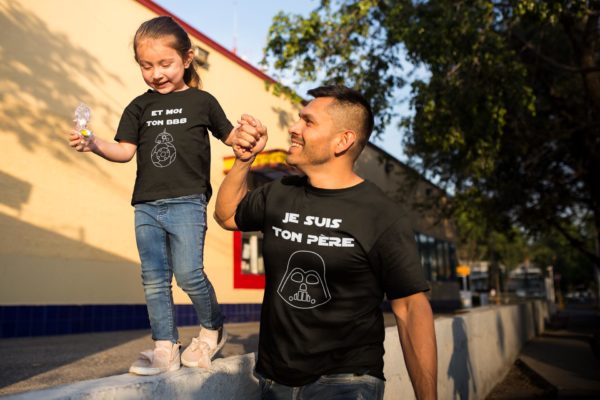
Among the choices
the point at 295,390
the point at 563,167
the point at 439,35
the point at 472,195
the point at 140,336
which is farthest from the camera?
the point at 563,167

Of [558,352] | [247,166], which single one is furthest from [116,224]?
[558,352]

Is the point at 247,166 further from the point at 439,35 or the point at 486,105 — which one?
the point at 486,105

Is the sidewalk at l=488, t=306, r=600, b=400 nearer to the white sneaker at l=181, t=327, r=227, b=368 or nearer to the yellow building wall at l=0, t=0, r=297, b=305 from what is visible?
the white sneaker at l=181, t=327, r=227, b=368

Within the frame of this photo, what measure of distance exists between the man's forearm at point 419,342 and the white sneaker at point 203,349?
869mm

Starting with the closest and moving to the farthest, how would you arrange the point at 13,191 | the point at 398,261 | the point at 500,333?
the point at 398,261 < the point at 13,191 < the point at 500,333

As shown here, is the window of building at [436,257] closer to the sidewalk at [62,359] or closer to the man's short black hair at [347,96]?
the sidewalk at [62,359]

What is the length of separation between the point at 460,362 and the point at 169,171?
4776 millimetres

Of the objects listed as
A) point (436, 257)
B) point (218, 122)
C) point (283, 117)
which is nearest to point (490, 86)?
point (283, 117)

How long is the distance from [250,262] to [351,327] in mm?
11920

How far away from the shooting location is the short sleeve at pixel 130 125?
280 centimetres

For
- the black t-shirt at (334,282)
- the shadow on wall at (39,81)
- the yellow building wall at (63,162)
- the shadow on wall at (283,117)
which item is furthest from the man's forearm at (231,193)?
the shadow on wall at (283,117)

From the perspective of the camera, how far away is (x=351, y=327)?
2.14 m

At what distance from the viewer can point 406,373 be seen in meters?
4.34

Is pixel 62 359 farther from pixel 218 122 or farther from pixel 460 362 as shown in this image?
pixel 460 362
